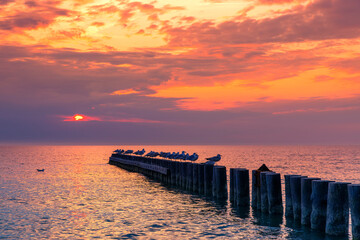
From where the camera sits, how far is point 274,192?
16859mm

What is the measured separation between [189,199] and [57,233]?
368 inches

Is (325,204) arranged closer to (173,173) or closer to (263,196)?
(263,196)

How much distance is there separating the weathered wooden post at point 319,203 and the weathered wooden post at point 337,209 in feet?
1.78

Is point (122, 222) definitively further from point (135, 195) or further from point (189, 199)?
point (135, 195)

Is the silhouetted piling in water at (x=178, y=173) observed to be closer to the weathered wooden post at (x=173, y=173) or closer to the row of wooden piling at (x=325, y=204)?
the weathered wooden post at (x=173, y=173)

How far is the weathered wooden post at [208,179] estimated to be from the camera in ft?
76.6

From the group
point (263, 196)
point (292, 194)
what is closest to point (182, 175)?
point (263, 196)

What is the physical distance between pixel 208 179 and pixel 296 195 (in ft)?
28.2

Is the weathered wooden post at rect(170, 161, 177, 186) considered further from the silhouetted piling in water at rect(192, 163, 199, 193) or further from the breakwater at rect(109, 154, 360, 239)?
the silhouetted piling in water at rect(192, 163, 199, 193)

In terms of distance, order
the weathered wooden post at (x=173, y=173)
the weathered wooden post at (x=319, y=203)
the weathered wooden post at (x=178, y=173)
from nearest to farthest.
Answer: the weathered wooden post at (x=319, y=203) < the weathered wooden post at (x=178, y=173) < the weathered wooden post at (x=173, y=173)

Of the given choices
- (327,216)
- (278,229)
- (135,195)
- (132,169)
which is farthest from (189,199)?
(132,169)

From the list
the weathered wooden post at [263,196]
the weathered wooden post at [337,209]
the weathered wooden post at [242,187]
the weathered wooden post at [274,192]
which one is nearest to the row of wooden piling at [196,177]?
the weathered wooden post at [242,187]

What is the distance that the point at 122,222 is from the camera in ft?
56.2

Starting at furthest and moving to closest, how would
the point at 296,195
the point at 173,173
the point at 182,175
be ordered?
the point at 173,173 → the point at 182,175 → the point at 296,195
